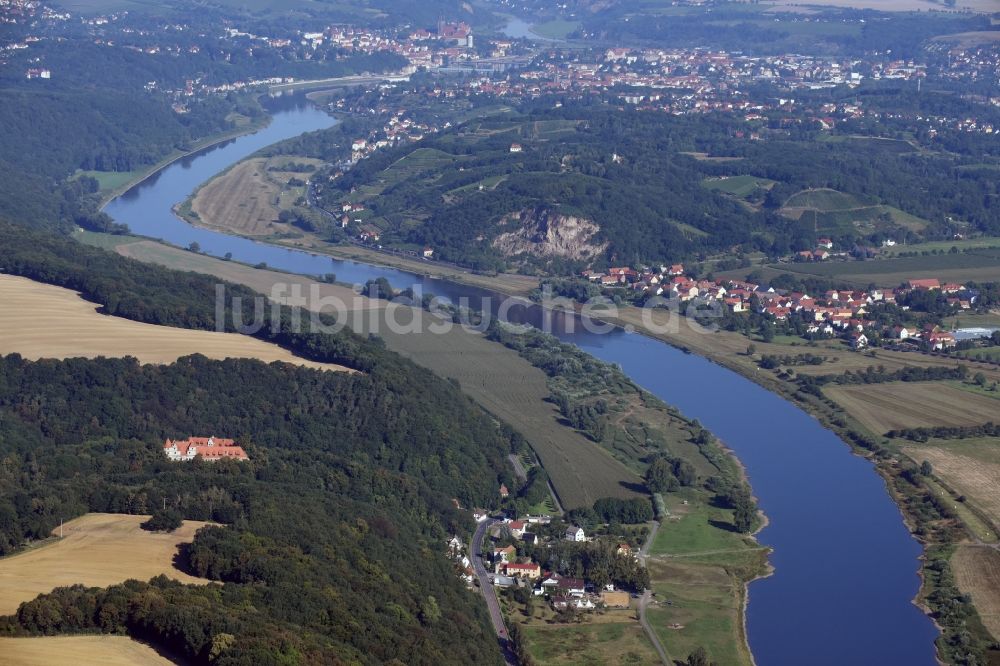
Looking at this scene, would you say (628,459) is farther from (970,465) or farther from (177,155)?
(177,155)

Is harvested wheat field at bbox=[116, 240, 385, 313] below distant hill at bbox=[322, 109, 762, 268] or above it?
below

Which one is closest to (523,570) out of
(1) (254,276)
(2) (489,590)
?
(2) (489,590)

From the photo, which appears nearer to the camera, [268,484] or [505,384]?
[268,484]

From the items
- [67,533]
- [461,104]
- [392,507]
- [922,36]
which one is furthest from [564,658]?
[922,36]

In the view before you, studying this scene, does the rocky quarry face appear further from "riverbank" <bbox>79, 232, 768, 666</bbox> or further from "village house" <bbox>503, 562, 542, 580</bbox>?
"village house" <bbox>503, 562, 542, 580</bbox>

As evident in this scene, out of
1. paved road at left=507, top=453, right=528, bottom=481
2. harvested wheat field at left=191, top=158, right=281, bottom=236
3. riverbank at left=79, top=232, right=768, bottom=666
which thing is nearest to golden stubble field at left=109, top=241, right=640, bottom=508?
riverbank at left=79, top=232, right=768, bottom=666

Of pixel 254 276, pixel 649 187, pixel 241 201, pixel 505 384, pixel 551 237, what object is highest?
pixel 649 187

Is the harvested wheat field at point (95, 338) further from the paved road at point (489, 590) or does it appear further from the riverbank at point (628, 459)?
the paved road at point (489, 590)
